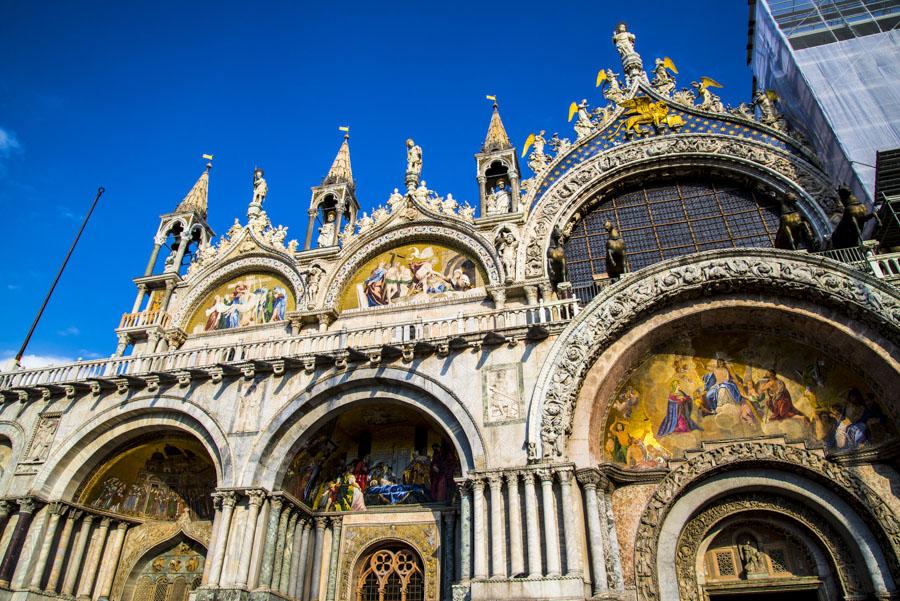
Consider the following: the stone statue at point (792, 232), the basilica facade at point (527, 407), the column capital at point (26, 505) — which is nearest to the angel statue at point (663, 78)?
the basilica facade at point (527, 407)

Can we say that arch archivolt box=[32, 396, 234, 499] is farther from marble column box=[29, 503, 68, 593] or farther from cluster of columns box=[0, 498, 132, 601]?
cluster of columns box=[0, 498, 132, 601]

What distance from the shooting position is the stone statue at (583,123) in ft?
59.6

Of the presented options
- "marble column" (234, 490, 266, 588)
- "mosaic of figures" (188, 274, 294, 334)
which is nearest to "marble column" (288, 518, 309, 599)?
"marble column" (234, 490, 266, 588)

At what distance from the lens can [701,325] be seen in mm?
12523

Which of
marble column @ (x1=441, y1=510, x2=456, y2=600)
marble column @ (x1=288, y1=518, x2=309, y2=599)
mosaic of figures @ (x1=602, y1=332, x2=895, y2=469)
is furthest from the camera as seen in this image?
marble column @ (x1=288, y1=518, x2=309, y2=599)

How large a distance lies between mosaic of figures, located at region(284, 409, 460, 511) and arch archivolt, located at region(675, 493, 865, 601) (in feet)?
16.0

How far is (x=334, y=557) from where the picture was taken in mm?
13469

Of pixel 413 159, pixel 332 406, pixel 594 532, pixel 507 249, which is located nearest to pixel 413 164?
pixel 413 159

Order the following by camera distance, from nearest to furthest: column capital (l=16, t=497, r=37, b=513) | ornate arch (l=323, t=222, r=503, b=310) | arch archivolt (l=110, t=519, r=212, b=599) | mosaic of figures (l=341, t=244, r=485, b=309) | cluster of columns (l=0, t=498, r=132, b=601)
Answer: cluster of columns (l=0, t=498, r=132, b=601), column capital (l=16, t=497, r=37, b=513), arch archivolt (l=110, t=519, r=212, b=599), mosaic of figures (l=341, t=244, r=485, b=309), ornate arch (l=323, t=222, r=503, b=310)

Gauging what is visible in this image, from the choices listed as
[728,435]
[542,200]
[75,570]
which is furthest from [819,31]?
[75,570]

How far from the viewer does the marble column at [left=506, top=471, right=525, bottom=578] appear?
1043 cm

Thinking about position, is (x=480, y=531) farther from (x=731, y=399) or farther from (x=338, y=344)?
(x=731, y=399)

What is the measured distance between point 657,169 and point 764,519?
31.8 ft

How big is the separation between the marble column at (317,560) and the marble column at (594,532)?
6.17 m
